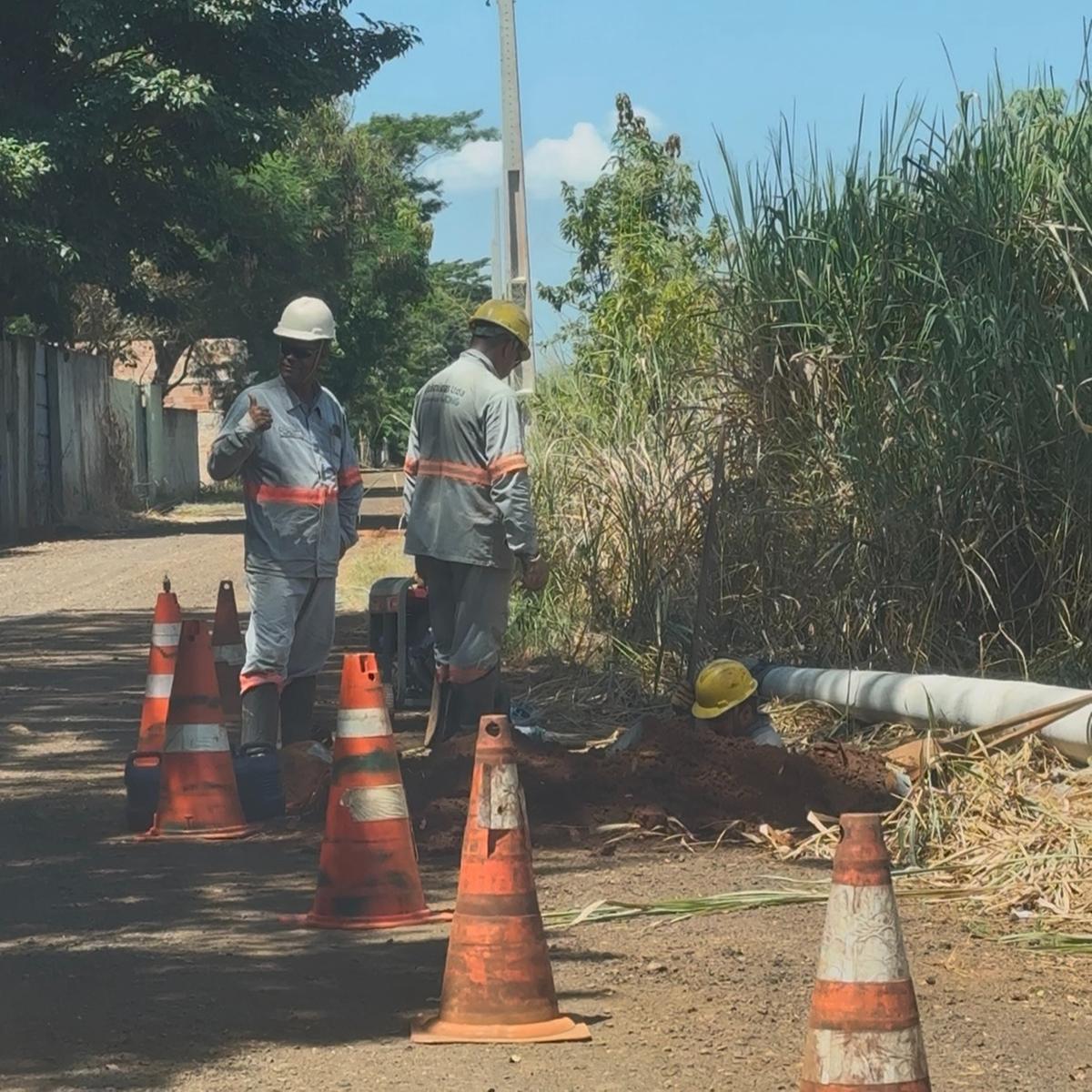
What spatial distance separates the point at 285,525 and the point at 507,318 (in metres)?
1.32

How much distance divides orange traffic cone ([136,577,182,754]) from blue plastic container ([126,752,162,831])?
0.77m

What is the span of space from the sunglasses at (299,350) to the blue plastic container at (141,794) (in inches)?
68.2

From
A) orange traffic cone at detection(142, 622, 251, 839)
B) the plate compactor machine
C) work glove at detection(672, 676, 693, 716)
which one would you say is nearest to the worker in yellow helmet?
work glove at detection(672, 676, 693, 716)

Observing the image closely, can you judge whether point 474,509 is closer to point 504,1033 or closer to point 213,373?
point 504,1033

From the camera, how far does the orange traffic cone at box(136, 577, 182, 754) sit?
8.34 meters

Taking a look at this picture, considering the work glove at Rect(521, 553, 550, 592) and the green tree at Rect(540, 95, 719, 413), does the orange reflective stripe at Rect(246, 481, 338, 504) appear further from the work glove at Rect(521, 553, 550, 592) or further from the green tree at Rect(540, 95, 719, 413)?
the green tree at Rect(540, 95, 719, 413)

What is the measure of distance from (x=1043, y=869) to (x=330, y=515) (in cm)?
326

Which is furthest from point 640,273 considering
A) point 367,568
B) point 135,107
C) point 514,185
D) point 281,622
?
point 135,107

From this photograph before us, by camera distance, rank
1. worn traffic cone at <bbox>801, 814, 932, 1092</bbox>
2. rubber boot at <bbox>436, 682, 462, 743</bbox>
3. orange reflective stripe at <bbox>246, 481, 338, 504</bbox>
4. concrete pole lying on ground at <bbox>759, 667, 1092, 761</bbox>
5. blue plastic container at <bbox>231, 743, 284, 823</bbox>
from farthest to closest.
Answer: rubber boot at <bbox>436, 682, 462, 743</bbox>, orange reflective stripe at <bbox>246, 481, 338, 504</bbox>, blue plastic container at <bbox>231, 743, 284, 823</bbox>, concrete pole lying on ground at <bbox>759, 667, 1092, 761</bbox>, worn traffic cone at <bbox>801, 814, 932, 1092</bbox>

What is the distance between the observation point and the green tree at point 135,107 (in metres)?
22.7

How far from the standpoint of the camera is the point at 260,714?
767cm

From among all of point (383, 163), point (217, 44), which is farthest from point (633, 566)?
point (383, 163)

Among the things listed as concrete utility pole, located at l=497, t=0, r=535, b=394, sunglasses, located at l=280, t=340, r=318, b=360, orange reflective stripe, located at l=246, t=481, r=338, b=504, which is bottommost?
orange reflective stripe, located at l=246, t=481, r=338, b=504

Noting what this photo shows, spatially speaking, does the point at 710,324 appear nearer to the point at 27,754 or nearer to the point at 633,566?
the point at 633,566
